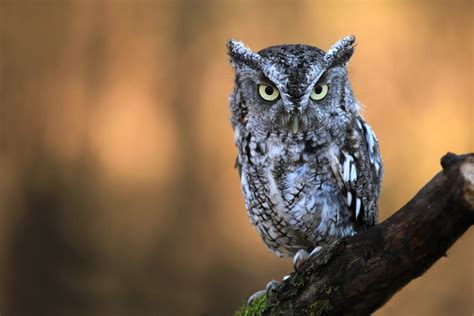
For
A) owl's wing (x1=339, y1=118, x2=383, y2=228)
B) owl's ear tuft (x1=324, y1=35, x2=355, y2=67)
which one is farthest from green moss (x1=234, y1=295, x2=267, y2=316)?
owl's ear tuft (x1=324, y1=35, x2=355, y2=67)

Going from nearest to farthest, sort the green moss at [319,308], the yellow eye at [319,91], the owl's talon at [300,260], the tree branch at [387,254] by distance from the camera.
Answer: the tree branch at [387,254] → the green moss at [319,308] → the owl's talon at [300,260] → the yellow eye at [319,91]

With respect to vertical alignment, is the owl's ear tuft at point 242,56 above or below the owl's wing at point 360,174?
above

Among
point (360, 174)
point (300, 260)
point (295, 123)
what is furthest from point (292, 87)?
point (300, 260)

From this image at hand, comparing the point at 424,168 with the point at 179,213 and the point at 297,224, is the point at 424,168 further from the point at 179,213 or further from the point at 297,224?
the point at 297,224

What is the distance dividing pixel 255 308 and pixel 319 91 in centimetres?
75

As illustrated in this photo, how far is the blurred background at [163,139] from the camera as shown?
15.1ft

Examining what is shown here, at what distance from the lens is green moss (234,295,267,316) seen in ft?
7.37

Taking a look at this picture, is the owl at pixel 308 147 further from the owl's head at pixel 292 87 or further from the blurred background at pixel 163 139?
the blurred background at pixel 163 139

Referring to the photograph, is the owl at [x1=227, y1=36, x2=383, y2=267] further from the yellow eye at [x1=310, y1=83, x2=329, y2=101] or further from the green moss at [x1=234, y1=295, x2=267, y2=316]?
the green moss at [x1=234, y1=295, x2=267, y2=316]

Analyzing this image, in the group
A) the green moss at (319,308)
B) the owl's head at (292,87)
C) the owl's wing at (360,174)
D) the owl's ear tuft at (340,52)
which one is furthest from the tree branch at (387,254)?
the owl's ear tuft at (340,52)

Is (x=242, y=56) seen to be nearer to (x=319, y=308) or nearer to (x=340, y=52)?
(x=340, y=52)

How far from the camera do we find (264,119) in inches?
91.4

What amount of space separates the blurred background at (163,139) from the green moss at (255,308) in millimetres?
2269

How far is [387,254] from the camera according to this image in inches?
70.0
